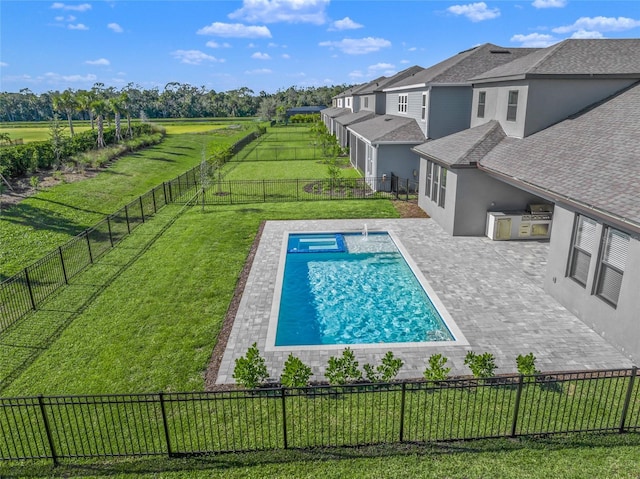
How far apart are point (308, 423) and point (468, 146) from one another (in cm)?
1423

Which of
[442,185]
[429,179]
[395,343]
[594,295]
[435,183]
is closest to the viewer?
[395,343]

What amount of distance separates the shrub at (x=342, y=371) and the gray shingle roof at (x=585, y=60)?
13.1 metres

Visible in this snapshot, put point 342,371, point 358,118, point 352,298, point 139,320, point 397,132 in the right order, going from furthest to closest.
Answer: point 358,118 → point 397,132 → point 352,298 → point 139,320 → point 342,371

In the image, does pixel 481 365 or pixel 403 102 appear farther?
pixel 403 102

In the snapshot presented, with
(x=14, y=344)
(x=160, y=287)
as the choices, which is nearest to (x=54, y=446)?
(x=14, y=344)

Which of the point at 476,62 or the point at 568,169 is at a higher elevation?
the point at 476,62

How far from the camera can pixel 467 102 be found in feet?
80.3

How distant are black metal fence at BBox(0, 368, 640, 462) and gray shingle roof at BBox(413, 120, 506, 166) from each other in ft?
36.0

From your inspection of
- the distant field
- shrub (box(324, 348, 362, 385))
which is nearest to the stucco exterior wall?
shrub (box(324, 348, 362, 385))

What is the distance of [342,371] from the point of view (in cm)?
879

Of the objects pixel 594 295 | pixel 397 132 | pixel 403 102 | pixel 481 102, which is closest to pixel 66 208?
pixel 397 132

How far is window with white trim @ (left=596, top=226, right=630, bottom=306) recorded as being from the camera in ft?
31.9

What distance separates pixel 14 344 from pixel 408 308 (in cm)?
1038

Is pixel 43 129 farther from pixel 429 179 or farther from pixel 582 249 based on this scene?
pixel 582 249
